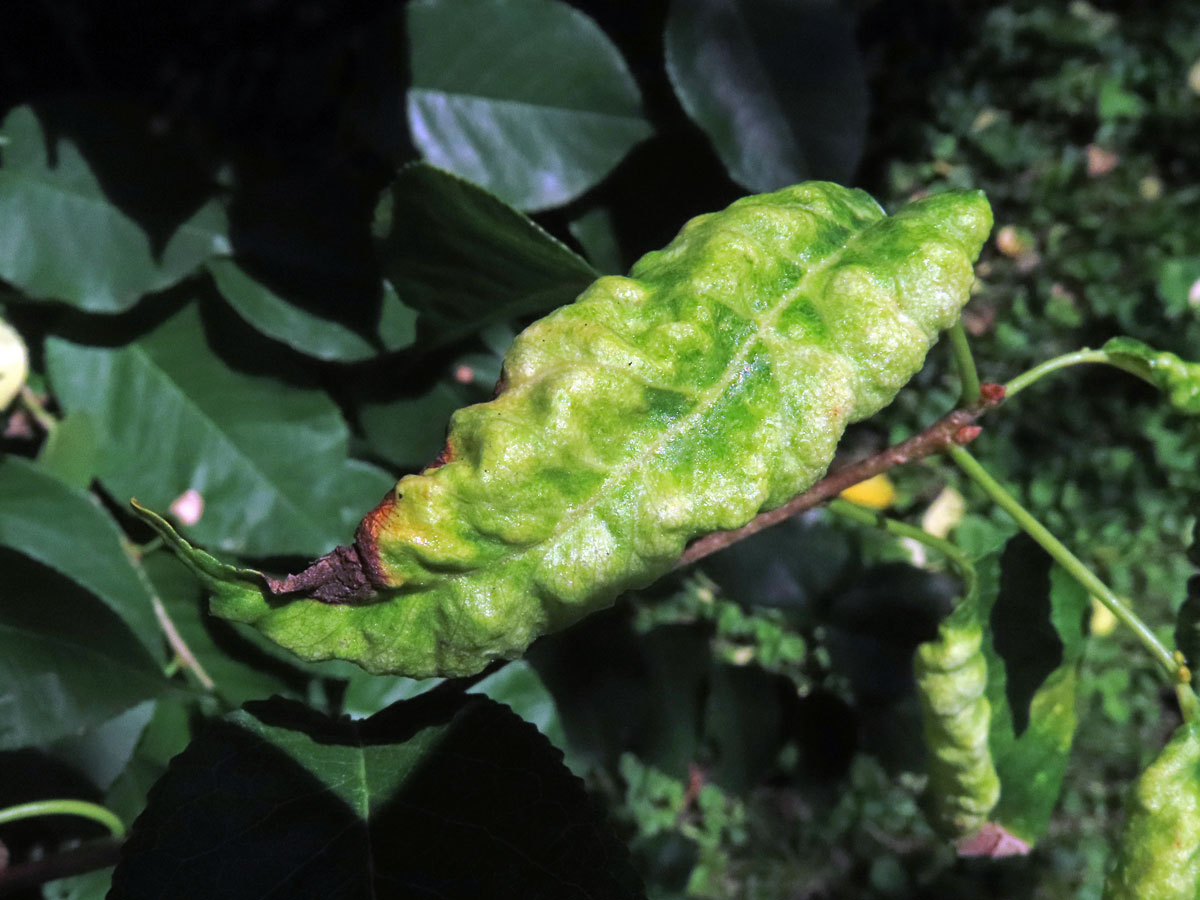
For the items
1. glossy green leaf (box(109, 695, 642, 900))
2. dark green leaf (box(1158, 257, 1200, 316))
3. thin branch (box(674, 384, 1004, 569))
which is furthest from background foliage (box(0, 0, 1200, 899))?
dark green leaf (box(1158, 257, 1200, 316))

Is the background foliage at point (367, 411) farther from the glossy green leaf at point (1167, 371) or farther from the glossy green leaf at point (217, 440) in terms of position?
the glossy green leaf at point (1167, 371)

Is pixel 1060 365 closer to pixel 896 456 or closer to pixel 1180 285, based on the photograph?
pixel 896 456

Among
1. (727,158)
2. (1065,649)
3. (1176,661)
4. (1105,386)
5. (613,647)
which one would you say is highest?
(727,158)

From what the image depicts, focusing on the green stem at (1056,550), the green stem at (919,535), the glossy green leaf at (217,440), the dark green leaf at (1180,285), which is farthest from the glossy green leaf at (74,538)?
the dark green leaf at (1180,285)

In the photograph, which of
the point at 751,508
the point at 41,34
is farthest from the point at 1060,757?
the point at 41,34

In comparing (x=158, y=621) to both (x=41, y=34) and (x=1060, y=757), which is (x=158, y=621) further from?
(x=41, y=34)

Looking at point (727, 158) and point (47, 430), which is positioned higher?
point (727, 158)

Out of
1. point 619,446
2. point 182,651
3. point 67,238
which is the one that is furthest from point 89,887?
point 619,446

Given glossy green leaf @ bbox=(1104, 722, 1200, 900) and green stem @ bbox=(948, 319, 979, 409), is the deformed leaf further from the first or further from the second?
glossy green leaf @ bbox=(1104, 722, 1200, 900)
